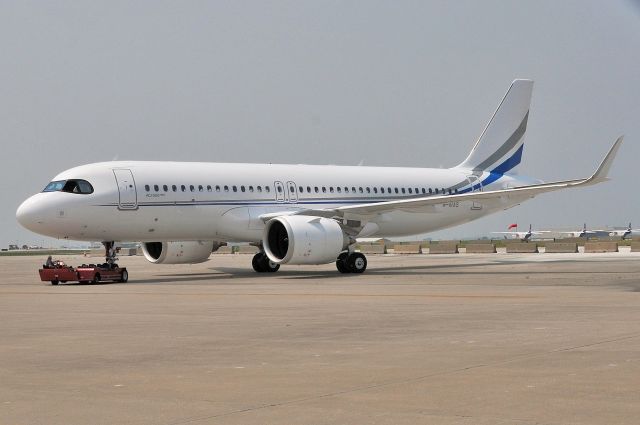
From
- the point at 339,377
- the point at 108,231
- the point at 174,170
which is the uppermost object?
the point at 174,170

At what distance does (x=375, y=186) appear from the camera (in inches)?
1544

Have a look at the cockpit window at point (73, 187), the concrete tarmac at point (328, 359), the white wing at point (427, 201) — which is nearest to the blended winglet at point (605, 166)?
the white wing at point (427, 201)

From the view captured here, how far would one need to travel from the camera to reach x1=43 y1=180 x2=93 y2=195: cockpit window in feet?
102

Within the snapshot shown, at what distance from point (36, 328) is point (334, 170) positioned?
24.2 m

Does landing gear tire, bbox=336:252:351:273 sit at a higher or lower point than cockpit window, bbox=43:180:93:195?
lower

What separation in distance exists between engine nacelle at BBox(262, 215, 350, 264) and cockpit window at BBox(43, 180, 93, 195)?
603cm

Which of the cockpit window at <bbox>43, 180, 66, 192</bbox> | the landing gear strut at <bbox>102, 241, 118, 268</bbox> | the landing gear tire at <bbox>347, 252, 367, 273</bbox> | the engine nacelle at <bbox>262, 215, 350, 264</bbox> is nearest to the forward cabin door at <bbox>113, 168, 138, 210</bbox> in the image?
the landing gear strut at <bbox>102, 241, 118, 268</bbox>

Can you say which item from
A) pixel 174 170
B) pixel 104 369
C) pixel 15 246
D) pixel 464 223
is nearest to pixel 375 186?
pixel 464 223

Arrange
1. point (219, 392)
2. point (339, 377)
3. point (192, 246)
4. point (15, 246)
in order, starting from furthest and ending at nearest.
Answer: point (15, 246), point (192, 246), point (339, 377), point (219, 392)

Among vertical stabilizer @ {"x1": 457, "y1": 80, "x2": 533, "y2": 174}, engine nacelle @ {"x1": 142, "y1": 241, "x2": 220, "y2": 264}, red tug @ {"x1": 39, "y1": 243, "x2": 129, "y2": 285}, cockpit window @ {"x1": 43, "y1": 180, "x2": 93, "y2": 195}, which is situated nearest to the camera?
red tug @ {"x1": 39, "y1": 243, "x2": 129, "y2": 285}

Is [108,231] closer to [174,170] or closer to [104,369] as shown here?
[174,170]

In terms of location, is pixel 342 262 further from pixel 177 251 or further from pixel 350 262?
pixel 177 251

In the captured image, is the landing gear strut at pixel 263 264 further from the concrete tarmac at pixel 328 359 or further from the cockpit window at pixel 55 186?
the concrete tarmac at pixel 328 359

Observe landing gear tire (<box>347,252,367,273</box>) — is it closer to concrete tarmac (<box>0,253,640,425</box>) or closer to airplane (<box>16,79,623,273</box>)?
airplane (<box>16,79,623,273</box>)
